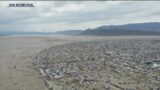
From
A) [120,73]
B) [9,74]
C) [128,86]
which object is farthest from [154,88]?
[9,74]

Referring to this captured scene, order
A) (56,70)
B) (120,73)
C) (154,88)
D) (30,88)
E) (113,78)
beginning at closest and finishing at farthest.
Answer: (154,88)
(30,88)
(113,78)
(120,73)
(56,70)

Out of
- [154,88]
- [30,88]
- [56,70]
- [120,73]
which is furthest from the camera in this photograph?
[56,70]

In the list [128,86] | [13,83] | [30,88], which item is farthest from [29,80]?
[128,86]

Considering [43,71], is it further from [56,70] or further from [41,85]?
[41,85]

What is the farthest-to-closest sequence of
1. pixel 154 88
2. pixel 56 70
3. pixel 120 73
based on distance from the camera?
pixel 56 70
pixel 120 73
pixel 154 88

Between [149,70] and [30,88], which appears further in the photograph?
[149,70]

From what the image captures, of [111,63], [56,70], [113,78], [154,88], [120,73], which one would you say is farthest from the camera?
[111,63]

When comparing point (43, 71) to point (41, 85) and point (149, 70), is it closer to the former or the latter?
point (41, 85)

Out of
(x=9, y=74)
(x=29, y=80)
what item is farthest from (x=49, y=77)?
(x=9, y=74)

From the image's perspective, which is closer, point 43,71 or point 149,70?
point 149,70
